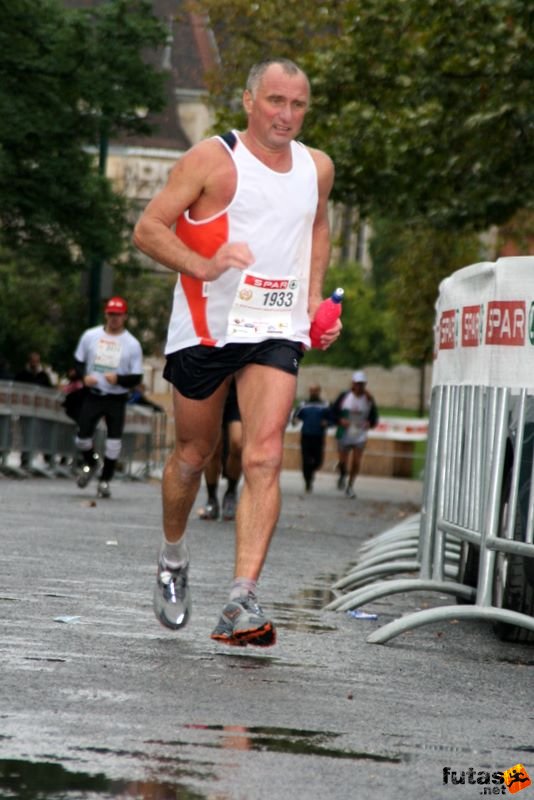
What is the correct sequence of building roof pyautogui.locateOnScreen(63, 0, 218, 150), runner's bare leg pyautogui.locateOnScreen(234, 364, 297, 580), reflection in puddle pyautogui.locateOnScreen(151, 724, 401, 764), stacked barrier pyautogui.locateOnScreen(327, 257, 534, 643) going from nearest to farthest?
1. reflection in puddle pyautogui.locateOnScreen(151, 724, 401, 764)
2. runner's bare leg pyautogui.locateOnScreen(234, 364, 297, 580)
3. stacked barrier pyautogui.locateOnScreen(327, 257, 534, 643)
4. building roof pyautogui.locateOnScreen(63, 0, 218, 150)

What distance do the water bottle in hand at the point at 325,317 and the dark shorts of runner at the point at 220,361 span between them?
0.27 feet

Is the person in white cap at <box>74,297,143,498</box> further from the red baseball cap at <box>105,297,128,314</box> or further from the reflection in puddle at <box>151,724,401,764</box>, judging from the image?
the reflection in puddle at <box>151,724,401,764</box>

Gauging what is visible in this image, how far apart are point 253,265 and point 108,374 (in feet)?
41.3

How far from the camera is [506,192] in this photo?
23.8 m

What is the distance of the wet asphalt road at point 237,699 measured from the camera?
4.73 metres

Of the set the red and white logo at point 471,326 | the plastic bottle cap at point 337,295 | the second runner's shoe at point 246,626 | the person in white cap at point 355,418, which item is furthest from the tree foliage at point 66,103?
the second runner's shoe at point 246,626

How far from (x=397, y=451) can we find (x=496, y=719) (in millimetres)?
42082

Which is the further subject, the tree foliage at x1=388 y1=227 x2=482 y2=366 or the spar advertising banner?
the tree foliage at x1=388 y1=227 x2=482 y2=366

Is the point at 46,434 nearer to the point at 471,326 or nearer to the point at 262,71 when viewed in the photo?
the point at 471,326

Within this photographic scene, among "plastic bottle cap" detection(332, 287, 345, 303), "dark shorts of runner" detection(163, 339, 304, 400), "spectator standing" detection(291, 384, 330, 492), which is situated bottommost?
"spectator standing" detection(291, 384, 330, 492)

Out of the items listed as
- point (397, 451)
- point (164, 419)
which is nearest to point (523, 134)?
point (164, 419)

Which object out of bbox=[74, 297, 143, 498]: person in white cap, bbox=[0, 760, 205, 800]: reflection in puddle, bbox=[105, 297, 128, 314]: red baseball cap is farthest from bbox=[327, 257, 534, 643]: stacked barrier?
bbox=[105, 297, 128, 314]: red baseball cap

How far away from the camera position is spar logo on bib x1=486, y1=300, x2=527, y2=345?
807 centimetres

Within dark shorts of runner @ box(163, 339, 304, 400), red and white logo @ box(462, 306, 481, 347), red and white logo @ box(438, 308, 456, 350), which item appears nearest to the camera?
dark shorts of runner @ box(163, 339, 304, 400)
